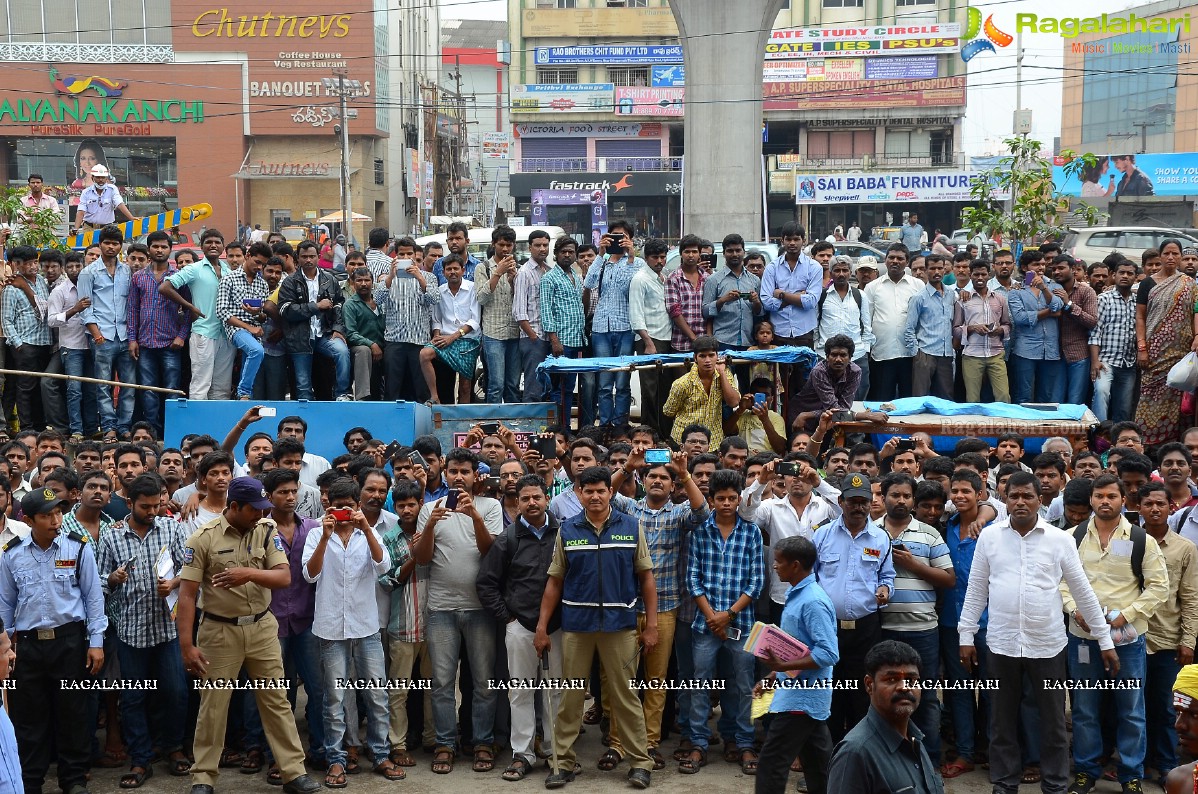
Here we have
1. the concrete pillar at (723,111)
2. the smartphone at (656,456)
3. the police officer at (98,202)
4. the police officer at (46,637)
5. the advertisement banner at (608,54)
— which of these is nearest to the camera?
the police officer at (46,637)

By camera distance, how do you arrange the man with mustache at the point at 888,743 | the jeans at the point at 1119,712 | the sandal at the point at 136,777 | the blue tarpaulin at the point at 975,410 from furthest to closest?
the blue tarpaulin at the point at 975,410
the sandal at the point at 136,777
the jeans at the point at 1119,712
the man with mustache at the point at 888,743

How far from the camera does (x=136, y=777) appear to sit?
7586 mm

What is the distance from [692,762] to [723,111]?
1296cm

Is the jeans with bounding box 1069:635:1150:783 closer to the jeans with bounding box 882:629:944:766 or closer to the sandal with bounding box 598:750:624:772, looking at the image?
the jeans with bounding box 882:629:944:766

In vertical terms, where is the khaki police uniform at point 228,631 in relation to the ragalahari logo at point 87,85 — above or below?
below

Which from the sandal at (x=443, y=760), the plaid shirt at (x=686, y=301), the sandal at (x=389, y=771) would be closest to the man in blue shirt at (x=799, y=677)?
the sandal at (x=443, y=760)

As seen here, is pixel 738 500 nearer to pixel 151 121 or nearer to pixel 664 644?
pixel 664 644

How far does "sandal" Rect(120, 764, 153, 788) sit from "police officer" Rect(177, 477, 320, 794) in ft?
1.73

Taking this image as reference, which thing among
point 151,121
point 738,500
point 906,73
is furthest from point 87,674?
point 906,73

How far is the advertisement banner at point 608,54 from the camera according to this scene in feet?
197

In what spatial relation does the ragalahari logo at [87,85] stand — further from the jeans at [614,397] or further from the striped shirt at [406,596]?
the striped shirt at [406,596]

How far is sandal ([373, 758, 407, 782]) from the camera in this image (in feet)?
25.4

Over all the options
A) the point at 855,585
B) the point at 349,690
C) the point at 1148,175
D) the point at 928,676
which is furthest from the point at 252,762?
the point at 1148,175

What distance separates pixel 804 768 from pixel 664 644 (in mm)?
1455
